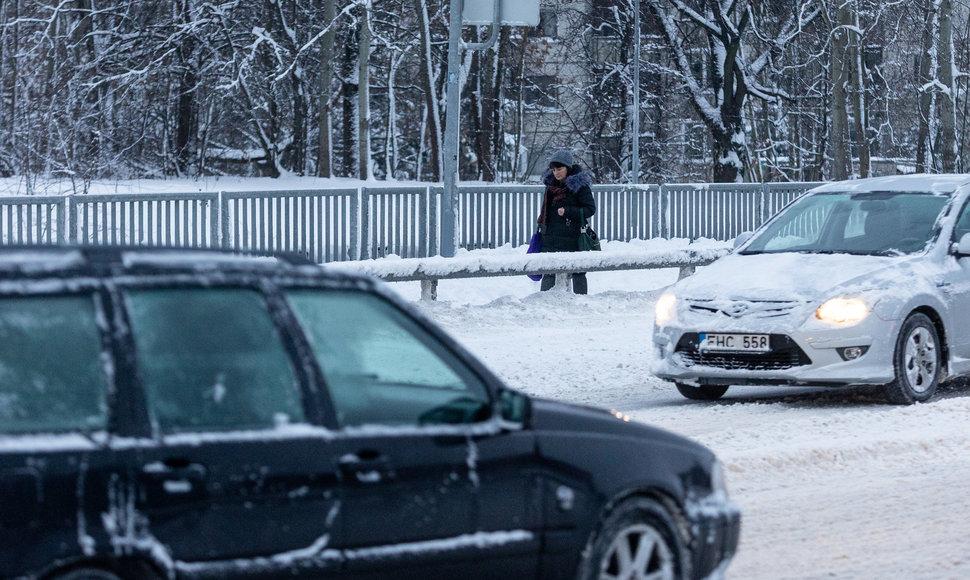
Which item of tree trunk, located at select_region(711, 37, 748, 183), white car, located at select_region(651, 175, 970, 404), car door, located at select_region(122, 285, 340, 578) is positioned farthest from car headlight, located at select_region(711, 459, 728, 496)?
tree trunk, located at select_region(711, 37, 748, 183)

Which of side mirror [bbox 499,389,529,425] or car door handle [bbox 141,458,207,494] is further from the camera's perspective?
side mirror [bbox 499,389,529,425]

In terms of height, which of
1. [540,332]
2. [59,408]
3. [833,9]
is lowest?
[540,332]

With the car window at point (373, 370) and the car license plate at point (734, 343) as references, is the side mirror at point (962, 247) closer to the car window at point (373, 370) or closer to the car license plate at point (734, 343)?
the car license plate at point (734, 343)

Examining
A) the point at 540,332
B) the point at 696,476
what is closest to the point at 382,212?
the point at 540,332

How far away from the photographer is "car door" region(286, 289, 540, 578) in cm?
413

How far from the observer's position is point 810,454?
26.7 feet

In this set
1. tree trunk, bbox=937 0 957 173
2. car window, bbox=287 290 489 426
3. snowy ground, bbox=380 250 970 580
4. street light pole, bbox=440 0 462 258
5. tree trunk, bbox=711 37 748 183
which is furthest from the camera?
tree trunk, bbox=711 37 748 183

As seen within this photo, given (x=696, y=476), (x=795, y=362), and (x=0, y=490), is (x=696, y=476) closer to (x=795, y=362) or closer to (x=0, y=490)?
(x=0, y=490)

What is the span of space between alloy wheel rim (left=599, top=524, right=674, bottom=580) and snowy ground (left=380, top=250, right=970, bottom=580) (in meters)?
1.19

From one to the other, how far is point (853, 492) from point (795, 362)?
2297 mm

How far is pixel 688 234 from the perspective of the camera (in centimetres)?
2456

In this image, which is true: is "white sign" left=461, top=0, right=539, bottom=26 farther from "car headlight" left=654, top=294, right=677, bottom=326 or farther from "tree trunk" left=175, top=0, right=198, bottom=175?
"tree trunk" left=175, top=0, right=198, bottom=175

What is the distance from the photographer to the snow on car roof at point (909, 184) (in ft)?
36.5

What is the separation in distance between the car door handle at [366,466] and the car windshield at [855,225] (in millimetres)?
7047
